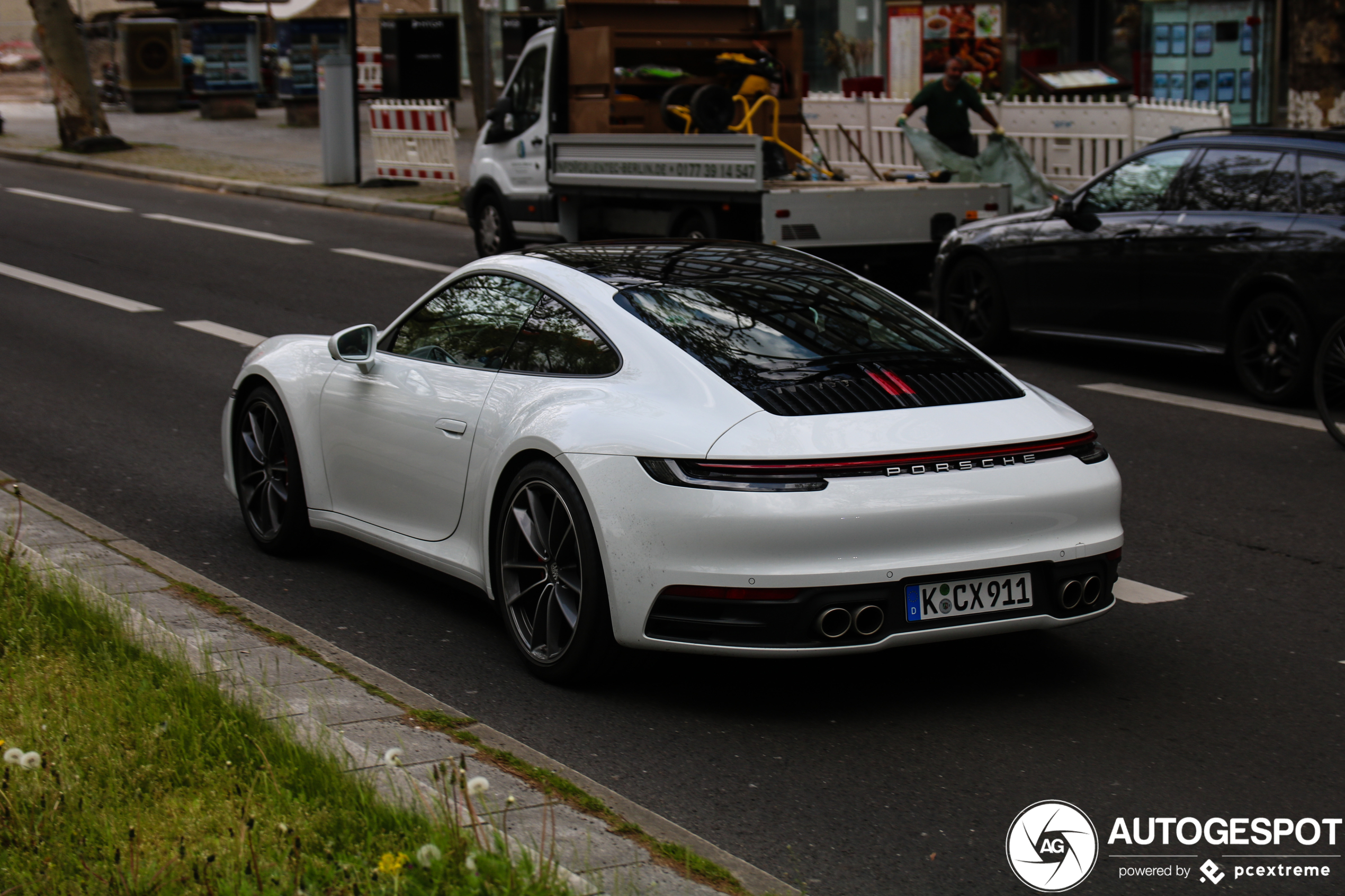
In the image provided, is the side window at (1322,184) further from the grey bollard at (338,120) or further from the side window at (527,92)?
the grey bollard at (338,120)

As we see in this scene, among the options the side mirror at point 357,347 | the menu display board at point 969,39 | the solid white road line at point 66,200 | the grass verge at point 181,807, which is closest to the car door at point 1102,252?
the side mirror at point 357,347

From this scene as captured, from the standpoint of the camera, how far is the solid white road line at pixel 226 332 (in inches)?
488

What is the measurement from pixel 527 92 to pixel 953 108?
437cm

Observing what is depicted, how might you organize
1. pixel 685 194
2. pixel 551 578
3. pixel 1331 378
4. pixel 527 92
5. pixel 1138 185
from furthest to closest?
pixel 527 92, pixel 685 194, pixel 1138 185, pixel 1331 378, pixel 551 578

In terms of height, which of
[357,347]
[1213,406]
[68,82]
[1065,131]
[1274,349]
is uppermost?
[68,82]

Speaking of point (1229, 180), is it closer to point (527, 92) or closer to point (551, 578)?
point (551, 578)

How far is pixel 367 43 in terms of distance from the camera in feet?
173

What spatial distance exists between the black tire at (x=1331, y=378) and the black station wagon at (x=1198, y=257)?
0.50 m


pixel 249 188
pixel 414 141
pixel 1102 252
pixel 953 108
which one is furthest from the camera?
pixel 249 188

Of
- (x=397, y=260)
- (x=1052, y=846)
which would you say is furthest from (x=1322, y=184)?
(x=397, y=260)

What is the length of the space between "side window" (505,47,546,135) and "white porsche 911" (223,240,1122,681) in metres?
10.9

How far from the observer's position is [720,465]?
15.1 feet

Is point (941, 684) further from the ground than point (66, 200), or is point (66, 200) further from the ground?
point (66, 200)

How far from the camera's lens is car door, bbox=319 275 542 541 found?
5594 millimetres
